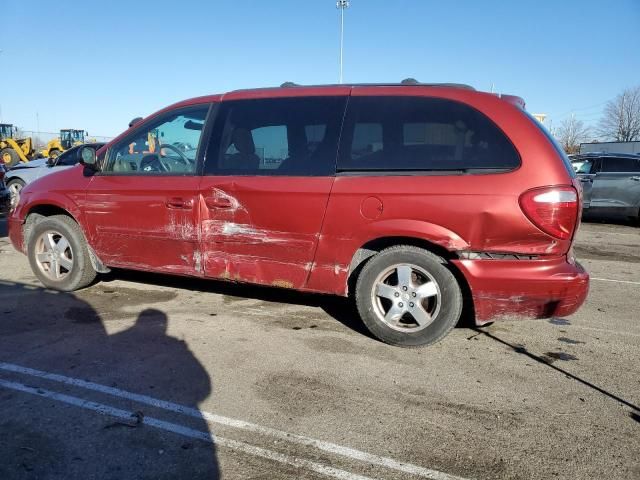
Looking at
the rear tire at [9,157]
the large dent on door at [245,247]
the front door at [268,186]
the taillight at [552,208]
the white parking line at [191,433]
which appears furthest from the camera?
the rear tire at [9,157]

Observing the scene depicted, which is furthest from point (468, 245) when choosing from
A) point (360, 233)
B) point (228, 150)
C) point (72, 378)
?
point (72, 378)

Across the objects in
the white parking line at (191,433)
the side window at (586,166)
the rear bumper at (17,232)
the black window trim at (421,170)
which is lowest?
the white parking line at (191,433)

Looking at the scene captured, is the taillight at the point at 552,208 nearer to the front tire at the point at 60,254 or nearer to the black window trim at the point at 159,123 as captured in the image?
the black window trim at the point at 159,123

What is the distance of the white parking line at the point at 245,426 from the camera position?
2316 mm

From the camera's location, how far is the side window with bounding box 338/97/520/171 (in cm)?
344

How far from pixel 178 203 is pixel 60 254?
1.72 metres

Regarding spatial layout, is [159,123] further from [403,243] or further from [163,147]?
[403,243]

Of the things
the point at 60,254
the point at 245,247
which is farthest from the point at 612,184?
the point at 60,254

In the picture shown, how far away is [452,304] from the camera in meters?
3.59

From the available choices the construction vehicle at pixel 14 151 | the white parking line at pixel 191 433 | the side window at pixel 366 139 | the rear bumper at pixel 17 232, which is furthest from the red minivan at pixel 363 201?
the construction vehicle at pixel 14 151

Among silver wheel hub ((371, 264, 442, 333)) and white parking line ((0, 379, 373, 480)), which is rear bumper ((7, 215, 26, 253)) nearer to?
white parking line ((0, 379, 373, 480))

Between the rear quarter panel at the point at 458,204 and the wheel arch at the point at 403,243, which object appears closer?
the rear quarter panel at the point at 458,204

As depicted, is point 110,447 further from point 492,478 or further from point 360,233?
point 360,233

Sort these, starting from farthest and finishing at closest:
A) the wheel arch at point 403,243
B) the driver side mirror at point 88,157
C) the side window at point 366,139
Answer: the driver side mirror at point 88,157 → the side window at point 366,139 → the wheel arch at point 403,243
